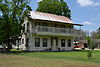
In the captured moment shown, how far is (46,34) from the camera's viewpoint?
33.4 metres

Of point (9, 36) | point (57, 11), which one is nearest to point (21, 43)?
point (9, 36)

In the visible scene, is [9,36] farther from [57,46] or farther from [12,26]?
[57,46]

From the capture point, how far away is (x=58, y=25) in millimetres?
37500

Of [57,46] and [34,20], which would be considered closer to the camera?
[34,20]

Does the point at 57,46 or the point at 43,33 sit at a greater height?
the point at 43,33

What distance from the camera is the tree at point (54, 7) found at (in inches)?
2132

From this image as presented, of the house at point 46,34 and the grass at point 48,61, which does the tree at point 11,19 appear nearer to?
the house at point 46,34

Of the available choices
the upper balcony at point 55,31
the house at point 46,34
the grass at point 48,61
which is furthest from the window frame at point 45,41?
the grass at point 48,61

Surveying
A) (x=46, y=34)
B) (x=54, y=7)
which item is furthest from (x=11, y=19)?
(x=54, y=7)

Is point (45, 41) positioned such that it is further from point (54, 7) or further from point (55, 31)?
point (54, 7)

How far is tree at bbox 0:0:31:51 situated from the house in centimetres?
226

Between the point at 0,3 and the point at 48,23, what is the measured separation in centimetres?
1006

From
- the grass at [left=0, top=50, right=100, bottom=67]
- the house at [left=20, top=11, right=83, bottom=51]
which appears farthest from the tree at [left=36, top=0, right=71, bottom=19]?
the grass at [left=0, top=50, right=100, bottom=67]

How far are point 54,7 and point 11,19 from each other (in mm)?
24894
